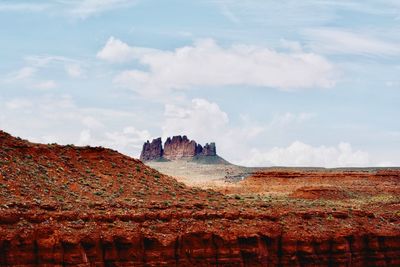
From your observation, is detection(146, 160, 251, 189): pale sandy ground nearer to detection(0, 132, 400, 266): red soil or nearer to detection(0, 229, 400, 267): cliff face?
detection(0, 132, 400, 266): red soil

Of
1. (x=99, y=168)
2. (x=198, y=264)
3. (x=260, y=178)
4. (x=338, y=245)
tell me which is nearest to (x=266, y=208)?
(x=338, y=245)

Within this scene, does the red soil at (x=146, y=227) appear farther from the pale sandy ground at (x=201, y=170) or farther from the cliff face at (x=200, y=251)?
the pale sandy ground at (x=201, y=170)

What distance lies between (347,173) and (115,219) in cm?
7700

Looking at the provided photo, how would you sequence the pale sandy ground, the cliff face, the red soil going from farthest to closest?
the pale sandy ground, the red soil, the cliff face

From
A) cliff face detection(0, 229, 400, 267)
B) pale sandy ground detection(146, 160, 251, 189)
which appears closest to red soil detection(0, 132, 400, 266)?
cliff face detection(0, 229, 400, 267)

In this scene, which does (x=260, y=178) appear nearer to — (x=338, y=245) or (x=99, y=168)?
(x=99, y=168)

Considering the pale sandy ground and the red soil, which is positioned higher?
the pale sandy ground

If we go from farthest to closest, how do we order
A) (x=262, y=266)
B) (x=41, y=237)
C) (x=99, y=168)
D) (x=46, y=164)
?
(x=99, y=168), (x=46, y=164), (x=262, y=266), (x=41, y=237)

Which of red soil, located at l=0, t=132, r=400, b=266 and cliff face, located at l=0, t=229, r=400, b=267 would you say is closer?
cliff face, located at l=0, t=229, r=400, b=267

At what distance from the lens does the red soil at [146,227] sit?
27625 millimetres

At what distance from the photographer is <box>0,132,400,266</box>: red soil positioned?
1088 inches

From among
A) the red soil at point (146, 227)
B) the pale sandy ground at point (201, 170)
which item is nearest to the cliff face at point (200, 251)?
the red soil at point (146, 227)

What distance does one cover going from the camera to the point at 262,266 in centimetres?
3206

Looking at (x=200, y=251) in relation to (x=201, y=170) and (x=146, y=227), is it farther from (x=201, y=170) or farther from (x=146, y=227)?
(x=201, y=170)
